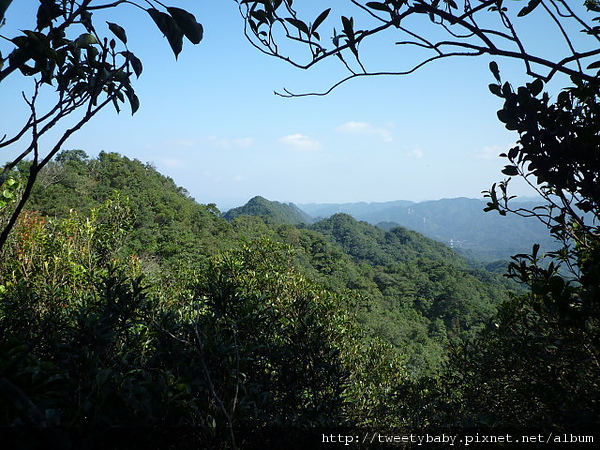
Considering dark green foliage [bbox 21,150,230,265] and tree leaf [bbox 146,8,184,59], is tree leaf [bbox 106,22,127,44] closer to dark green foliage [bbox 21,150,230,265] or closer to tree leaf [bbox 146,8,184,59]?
tree leaf [bbox 146,8,184,59]

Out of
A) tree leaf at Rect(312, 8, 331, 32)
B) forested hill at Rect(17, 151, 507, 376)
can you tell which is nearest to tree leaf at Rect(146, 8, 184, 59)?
tree leaf at Rect(312, 8, 331, 32)

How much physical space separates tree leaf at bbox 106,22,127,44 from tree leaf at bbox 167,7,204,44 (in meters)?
0.31

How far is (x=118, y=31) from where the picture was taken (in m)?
1.17

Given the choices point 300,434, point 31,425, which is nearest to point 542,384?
point 300,434

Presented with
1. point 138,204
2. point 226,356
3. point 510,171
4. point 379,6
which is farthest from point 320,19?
point 138,204

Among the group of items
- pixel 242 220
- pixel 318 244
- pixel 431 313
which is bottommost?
pixel 431 313

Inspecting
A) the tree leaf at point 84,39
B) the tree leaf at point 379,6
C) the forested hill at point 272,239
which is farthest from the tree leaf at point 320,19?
the forested hill at point 272,239

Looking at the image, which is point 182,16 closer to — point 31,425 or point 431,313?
point 31,425

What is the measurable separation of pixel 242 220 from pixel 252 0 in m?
39.9

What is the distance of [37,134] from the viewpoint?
1.05m

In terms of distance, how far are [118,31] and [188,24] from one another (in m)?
0.38

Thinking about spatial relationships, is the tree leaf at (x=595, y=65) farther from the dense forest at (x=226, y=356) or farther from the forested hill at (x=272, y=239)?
the forested hill at (x=272, y=239)

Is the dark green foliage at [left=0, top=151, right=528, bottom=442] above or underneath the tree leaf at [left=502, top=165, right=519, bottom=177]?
underneath

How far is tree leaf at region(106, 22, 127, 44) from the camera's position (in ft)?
3.83
